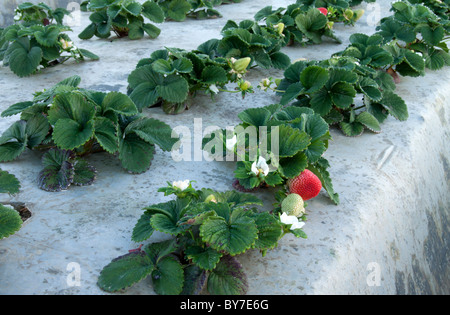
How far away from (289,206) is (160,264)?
1.17 ft

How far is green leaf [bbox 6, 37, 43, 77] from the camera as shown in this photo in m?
2.18

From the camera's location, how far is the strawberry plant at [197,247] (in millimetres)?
1004

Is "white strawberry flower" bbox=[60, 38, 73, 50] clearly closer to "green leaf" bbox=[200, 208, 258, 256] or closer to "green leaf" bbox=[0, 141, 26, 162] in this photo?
"green leaf" bbox=[0, 141, 26, 162]

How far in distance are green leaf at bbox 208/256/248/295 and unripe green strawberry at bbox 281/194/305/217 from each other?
0.22m

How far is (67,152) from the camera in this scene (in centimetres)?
146

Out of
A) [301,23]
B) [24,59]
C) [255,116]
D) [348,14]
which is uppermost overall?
[255,116]

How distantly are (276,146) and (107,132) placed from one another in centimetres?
50

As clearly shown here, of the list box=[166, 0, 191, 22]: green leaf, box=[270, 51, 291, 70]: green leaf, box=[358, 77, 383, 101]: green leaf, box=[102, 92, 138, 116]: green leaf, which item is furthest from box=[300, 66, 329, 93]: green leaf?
box=[166, 0, 191, 22]: green leaf

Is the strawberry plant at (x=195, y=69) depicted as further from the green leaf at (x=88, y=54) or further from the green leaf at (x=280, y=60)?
the green leaf at (x=88, y=54)

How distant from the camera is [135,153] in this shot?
1499 mm

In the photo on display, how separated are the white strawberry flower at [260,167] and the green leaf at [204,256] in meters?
0.31

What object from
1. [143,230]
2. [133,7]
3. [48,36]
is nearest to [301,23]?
[133,7]

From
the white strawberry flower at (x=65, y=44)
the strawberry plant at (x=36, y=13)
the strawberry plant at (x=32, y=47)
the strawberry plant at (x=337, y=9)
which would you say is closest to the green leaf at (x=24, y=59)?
the strawberry plant at (x=32, y=47)

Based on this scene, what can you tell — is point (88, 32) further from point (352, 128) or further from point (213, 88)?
point (352, 128)
